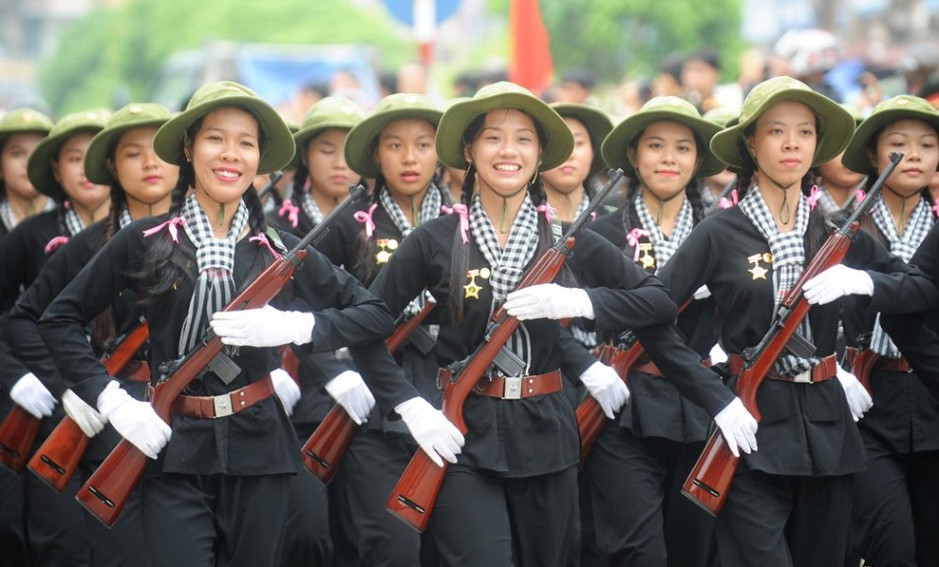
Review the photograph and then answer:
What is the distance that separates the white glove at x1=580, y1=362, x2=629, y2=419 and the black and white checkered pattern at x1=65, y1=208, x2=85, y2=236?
259 cm

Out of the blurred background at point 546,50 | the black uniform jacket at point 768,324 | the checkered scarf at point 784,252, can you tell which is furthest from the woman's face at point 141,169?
the blurred background at point 546,50

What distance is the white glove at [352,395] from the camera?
7195 millimetres

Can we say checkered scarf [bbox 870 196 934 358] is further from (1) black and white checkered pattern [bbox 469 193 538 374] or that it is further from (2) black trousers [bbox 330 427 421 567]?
(2) black trousers [bbox 330 427 421 567]

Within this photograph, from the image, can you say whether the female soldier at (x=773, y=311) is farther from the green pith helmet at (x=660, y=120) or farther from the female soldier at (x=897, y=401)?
the green pith helmet at (x=660, y=120)

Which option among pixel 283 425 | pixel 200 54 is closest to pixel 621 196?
pixel 283 425

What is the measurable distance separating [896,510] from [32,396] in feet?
12.7

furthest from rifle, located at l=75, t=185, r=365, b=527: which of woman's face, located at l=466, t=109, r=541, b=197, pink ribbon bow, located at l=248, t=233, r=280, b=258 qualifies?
woman's face, located at l=466, t=109, r=541, b=197

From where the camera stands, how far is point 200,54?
2702 cm

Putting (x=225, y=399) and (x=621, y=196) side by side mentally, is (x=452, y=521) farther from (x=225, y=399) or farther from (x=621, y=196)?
(x=621, y=196)

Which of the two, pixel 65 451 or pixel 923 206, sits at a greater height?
pixel 923 206

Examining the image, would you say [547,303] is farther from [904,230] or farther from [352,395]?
[904,230]

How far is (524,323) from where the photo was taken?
6188 mm

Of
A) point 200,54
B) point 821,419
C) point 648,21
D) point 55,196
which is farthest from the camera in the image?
point 200,54

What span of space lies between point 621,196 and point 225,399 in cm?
387
